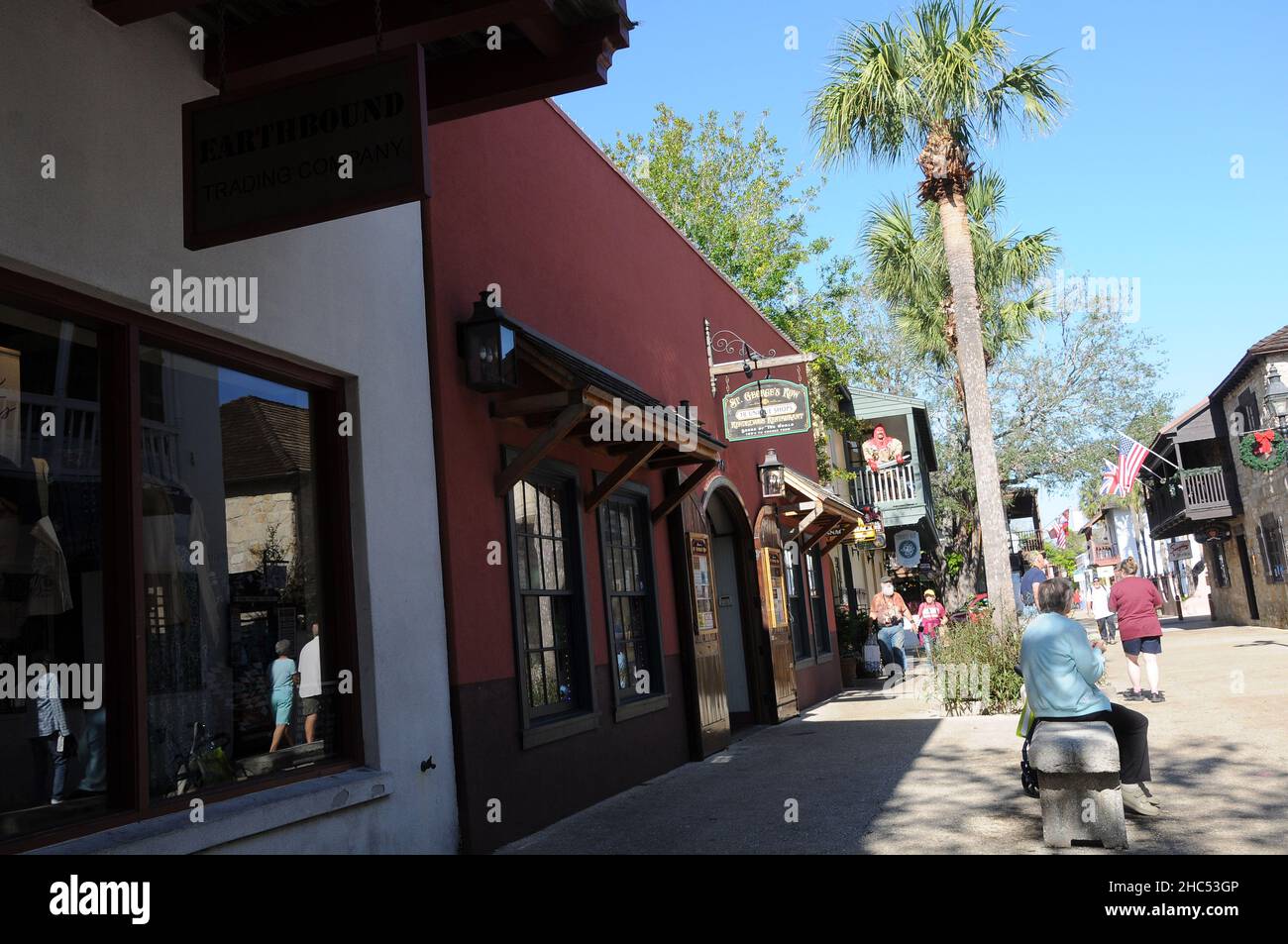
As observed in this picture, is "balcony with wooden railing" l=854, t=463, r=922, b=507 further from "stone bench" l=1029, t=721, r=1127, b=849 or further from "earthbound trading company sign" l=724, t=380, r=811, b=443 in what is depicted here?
"stone bench" l=1029, t=721, r=1127, b=849

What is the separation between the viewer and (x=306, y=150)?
438 centimetres

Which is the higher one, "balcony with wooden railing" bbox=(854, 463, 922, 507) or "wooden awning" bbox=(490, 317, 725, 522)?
"balcony with wooden railing" bbox=(854, 463, 922, 507)

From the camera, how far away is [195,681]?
498cm

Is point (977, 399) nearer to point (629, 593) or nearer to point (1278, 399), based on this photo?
point (1278, 399)

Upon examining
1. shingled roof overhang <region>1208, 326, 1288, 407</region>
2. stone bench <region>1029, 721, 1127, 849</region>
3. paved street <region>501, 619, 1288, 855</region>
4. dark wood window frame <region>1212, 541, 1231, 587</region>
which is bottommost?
paved street <region>501, 619, 1288, 855</region>

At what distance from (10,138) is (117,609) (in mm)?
1878

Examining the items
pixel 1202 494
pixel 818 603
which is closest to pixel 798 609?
pixel 818 603

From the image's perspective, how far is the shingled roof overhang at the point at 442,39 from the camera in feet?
15.5

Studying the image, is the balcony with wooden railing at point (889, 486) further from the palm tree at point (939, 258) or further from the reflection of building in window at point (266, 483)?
the reflection of building in window at point (266, 483)

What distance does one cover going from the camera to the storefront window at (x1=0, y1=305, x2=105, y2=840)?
163 inches

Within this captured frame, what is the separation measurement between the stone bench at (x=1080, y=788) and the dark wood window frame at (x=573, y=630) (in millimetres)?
3258

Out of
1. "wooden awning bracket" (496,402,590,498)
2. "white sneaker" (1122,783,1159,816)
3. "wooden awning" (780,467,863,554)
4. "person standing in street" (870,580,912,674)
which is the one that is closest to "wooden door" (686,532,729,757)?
"wooden awning" (780,467,863,554)

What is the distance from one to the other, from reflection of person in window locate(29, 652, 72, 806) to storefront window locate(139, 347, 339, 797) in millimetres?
396
